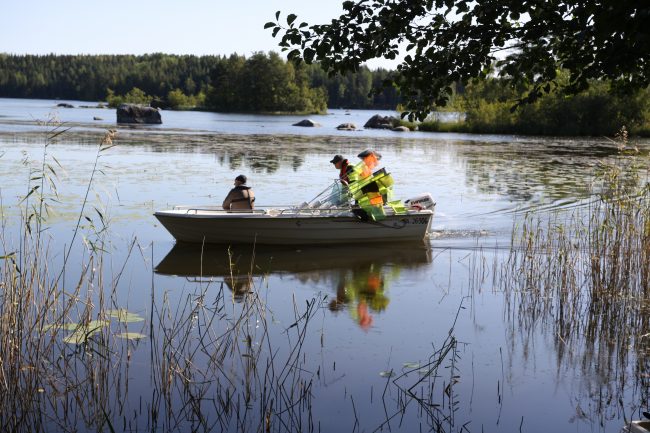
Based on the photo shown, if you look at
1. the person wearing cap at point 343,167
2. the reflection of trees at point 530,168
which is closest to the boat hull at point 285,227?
the person wearing cap at point 343,167

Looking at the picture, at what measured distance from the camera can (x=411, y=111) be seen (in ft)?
19.4

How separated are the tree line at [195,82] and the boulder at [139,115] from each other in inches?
1659

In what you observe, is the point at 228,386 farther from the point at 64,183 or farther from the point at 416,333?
the point at 64,183

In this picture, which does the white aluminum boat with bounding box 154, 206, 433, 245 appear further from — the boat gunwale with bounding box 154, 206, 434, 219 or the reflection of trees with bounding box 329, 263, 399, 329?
the reflection of trees with bounding box 329, 263, 399, 329

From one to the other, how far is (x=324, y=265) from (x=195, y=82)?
477 feet

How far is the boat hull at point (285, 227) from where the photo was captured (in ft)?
41.2

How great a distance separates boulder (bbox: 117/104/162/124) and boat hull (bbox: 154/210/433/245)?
171ft

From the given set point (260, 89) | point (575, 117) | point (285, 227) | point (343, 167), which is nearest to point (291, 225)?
point (285, 227)

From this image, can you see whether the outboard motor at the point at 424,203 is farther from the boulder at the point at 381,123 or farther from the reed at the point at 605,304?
the boulder at the point at 381,123

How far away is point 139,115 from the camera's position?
2527 inches

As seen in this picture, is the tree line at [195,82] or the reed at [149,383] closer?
the reed at [149,383]

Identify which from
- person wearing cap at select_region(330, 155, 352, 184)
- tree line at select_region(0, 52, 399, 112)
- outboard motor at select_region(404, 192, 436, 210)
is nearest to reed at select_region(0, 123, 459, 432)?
person wearing cap at select_region(330, 155, 352, 184)

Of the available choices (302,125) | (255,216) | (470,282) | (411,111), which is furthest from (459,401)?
(302,125)

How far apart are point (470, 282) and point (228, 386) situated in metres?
5.12
